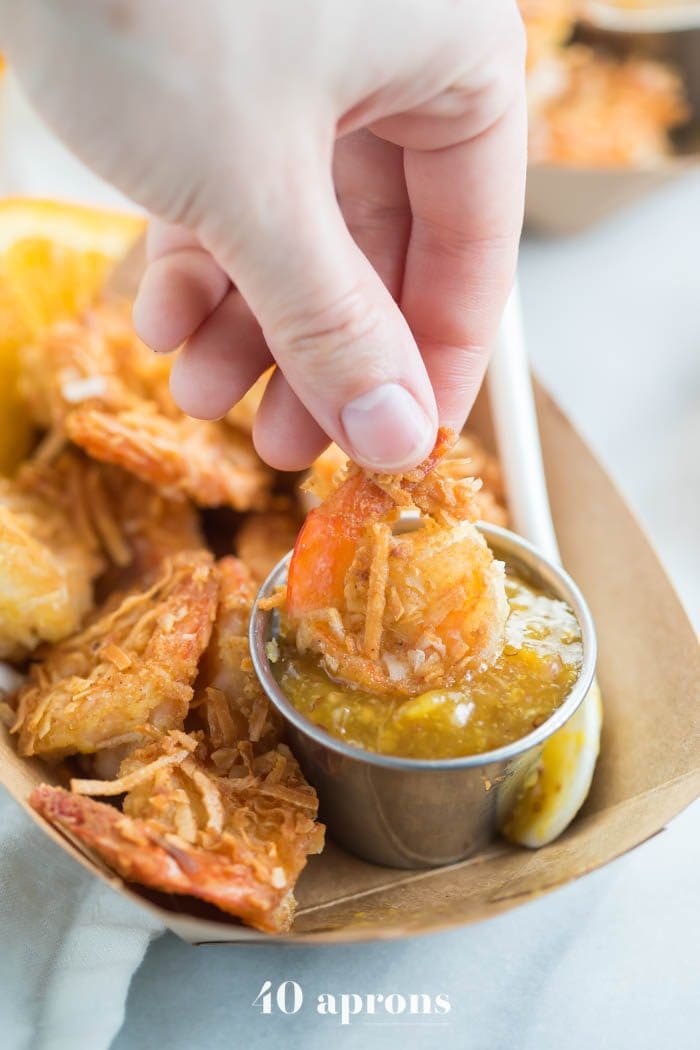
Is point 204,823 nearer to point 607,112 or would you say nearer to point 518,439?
point 518,439

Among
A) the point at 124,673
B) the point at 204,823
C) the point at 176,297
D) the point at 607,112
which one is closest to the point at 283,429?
the point at 176,297

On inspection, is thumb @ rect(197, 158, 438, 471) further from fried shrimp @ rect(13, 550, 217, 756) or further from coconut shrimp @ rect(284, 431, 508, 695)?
fried shrimp @ rect(13, 550, 217, 756)

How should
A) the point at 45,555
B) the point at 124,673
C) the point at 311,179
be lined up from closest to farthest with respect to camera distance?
the point at 311,179 < the point at 124,673 < the point at 45,555

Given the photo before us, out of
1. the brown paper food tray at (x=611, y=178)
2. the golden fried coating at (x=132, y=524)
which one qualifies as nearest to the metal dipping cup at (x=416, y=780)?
the golden fried coating at (x=132, y=524)

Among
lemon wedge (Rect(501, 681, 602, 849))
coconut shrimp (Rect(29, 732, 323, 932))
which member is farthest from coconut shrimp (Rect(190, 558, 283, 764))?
lemon wedge (Rect(501, 681, 602, 849))

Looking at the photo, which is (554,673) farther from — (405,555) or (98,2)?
(98,2)

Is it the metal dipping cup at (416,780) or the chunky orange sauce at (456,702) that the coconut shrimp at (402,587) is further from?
the metal dipping cup at (416,780)
